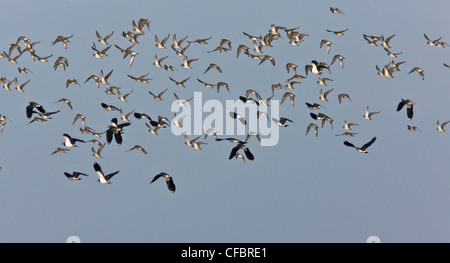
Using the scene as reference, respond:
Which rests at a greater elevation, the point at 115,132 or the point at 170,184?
the point at 115,132

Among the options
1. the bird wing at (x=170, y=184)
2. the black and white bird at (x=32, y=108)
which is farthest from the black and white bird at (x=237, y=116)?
the black and white bird at (x=32, y=108)

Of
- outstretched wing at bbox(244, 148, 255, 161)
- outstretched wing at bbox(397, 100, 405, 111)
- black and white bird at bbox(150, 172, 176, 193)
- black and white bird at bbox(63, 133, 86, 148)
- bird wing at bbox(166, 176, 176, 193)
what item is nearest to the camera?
bird wing at bbox(166, 176, 176, 193)

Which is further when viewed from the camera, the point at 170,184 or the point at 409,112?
the point at 409,112

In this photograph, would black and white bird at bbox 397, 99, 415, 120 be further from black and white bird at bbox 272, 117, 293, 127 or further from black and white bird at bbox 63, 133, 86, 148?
black and white bird at bbox 63, 133, 86, 148

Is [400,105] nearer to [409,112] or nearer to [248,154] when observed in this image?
[409,112]

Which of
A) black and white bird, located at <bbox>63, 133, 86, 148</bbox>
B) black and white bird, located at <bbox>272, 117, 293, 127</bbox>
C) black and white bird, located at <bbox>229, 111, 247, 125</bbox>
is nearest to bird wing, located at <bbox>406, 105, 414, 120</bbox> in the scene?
black and white bird, located at <bbox>272, 117, 293, 127</bbox>

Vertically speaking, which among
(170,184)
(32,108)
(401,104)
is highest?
(401,104)

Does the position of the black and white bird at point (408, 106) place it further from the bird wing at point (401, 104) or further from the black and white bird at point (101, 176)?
the black and white bird at point (101, 176)

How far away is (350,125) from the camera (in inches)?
2359

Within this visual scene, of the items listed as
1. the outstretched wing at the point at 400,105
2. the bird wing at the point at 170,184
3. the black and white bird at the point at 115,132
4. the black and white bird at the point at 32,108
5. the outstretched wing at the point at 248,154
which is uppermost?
the outstretched wing at the point at 400,105

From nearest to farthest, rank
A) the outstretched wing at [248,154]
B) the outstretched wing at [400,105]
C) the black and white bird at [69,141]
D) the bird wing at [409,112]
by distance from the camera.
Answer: the outstretched wing at [248,154], the black and white bird at [69,141], the bird wing at [409,112], the outstretched wing at [400,105]

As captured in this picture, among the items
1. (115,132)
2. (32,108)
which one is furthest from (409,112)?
(32,108)

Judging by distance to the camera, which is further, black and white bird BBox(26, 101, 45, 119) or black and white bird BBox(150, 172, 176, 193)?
black and white bird BBox(26, 101, 45, 119)

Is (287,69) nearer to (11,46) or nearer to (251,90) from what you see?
(251,90)
